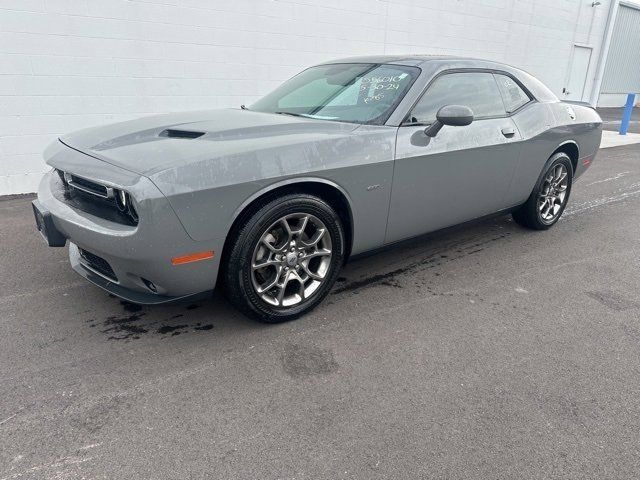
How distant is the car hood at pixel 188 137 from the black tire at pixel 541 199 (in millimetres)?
2367

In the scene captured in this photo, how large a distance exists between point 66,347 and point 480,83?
3525 mm

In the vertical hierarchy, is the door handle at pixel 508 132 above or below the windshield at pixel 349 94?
below

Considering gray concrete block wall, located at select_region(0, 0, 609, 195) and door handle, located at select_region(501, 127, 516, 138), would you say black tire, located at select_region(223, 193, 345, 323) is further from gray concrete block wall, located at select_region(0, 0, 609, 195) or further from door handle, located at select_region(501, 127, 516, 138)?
gray concrete block wall, located at select_region(0, 0, 609, 195)

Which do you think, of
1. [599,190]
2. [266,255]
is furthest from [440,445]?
[599,190]

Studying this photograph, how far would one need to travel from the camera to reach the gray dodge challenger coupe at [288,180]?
236cm

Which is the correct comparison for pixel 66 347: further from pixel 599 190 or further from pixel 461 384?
pixel 599 190

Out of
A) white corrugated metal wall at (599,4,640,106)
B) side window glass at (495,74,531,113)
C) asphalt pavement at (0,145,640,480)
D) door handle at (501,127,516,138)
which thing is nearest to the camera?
asphalt pavement at (0,145,640,480)

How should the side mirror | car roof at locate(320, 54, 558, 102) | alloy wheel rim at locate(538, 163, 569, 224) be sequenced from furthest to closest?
alloy wheel rim at locate(538, 163, 569, 224) → car roof at locate(320, 54, 558, 102) → the side mirror

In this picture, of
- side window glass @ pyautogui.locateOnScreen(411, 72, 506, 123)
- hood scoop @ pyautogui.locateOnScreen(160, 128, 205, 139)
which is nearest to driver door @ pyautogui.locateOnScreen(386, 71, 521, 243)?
side window glass @ pyautogui.locateOnScreen(411, 72, 506, 123)

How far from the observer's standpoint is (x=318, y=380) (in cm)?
241

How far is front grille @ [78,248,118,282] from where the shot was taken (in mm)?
2555

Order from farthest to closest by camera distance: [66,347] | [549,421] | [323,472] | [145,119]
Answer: [145,119]
[66,347]
[549,421]
[323,472]

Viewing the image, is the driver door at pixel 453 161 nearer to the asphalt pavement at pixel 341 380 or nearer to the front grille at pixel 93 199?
the asphalt pavement at pixel 341 380

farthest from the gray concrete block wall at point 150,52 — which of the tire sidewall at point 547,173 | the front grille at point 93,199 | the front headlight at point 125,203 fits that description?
the tire sidewall at point 547,173
